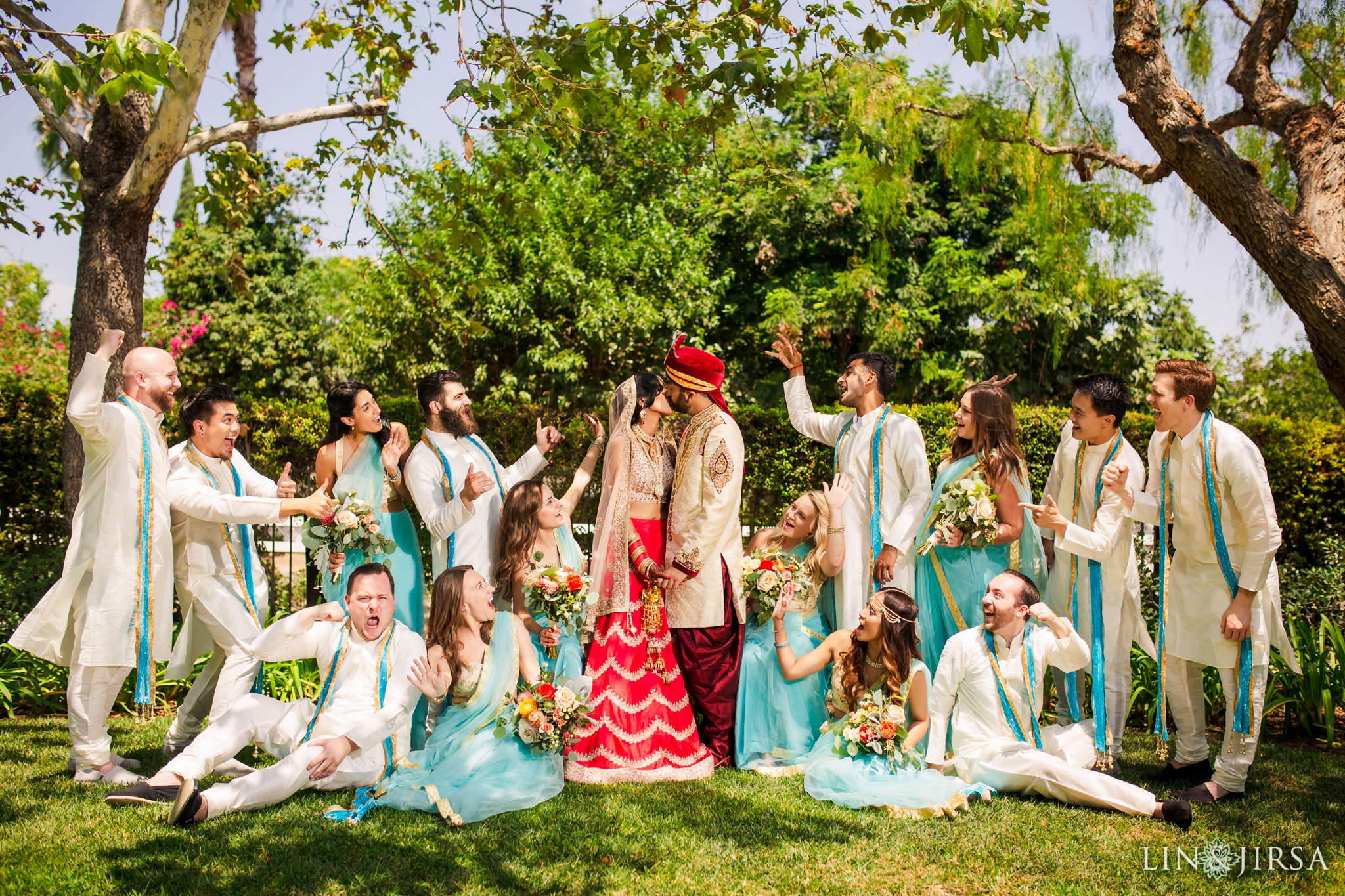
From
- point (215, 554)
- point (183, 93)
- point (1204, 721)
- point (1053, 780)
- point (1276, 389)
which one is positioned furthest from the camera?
point (1276, 389)

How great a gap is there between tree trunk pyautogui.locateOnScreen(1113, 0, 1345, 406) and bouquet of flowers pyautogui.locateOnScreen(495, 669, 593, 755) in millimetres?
4834

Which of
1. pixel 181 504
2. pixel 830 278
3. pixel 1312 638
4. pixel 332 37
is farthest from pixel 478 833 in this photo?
pixel 830 278

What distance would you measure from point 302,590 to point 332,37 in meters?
5.57

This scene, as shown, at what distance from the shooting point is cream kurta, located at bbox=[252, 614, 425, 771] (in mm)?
4457

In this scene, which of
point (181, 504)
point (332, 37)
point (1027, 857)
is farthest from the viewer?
point (332, 37)

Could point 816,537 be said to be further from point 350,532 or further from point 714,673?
point 350,532

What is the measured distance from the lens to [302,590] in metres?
9.84

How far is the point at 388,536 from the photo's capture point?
542 cm

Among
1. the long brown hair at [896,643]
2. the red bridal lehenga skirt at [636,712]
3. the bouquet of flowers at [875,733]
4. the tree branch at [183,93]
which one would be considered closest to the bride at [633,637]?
the red bridal lehenga skirt at [636,712]

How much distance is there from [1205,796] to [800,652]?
210cm

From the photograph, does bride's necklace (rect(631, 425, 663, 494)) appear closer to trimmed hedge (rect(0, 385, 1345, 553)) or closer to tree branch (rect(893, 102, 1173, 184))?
trimmed hedge (rect(0, 385, 1345, 553))

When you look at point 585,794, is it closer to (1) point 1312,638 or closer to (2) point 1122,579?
(2) point 1122,579

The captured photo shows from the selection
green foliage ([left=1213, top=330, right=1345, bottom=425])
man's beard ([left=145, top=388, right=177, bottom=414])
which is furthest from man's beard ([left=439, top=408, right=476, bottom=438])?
green foliage ([left=1213, top=330, right=1345, bottom=425])

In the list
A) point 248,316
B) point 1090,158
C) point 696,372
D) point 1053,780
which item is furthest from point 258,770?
point 248,316
